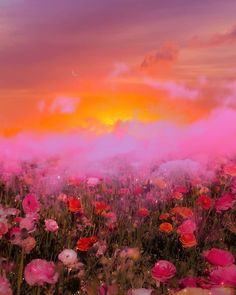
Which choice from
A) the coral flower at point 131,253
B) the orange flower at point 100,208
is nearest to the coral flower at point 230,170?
the orange flower at point 100,208

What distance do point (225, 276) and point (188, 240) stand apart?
4.04 ft

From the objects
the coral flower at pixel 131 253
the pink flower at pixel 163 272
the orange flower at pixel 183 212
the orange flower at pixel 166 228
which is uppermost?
the orange flower at pixel 183 212

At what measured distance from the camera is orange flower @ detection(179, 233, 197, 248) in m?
4.11

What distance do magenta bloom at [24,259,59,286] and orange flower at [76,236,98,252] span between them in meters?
0.71

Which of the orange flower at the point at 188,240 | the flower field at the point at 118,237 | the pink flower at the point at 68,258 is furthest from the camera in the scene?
the orange flower at the point at 188,240

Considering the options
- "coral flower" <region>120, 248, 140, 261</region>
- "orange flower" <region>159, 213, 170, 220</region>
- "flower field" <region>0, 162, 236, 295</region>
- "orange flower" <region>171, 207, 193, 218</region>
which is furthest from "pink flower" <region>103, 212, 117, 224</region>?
"coral flower" <region>120, 248, 140, 261</region>

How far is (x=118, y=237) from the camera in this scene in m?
4.46

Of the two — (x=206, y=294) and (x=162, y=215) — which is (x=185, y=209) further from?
(x=206, y=294)

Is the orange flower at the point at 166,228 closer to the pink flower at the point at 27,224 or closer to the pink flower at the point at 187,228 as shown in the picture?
the pink flower at the point at 187,228

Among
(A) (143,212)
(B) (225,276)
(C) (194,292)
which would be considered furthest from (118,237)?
(C) (194,292)

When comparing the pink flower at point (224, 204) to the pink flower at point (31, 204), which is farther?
the pink flower at point (224, 204)

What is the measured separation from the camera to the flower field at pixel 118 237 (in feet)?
11.0

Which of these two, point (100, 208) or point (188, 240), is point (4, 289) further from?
point (100, 208)

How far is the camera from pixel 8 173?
5.93 m
